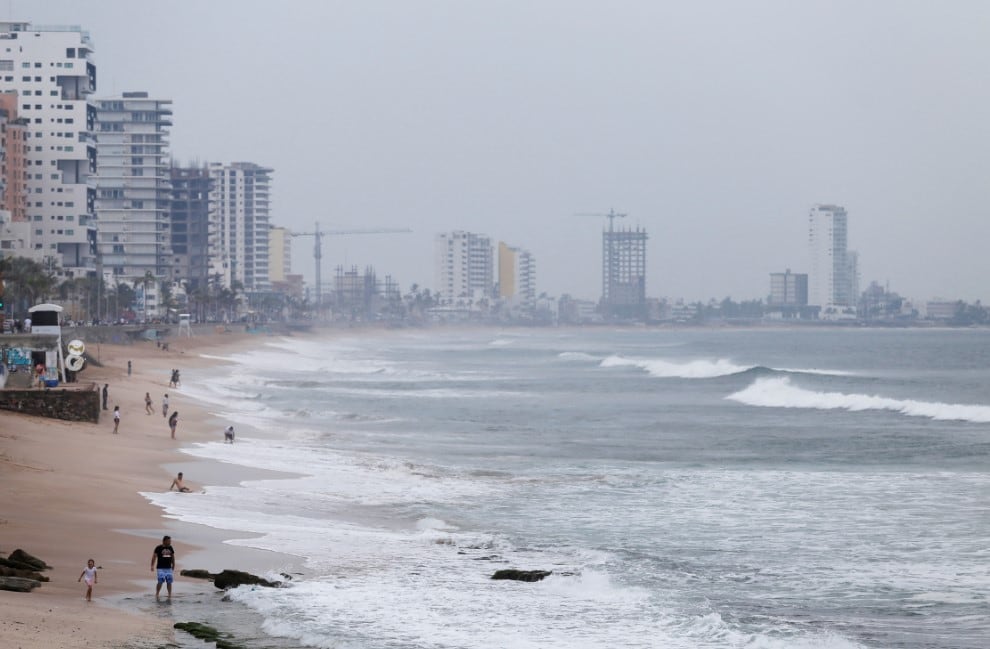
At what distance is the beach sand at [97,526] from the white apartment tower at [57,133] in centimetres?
10460

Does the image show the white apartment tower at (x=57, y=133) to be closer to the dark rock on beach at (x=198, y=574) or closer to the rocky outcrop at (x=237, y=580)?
the dark rock on beach at (x=198, y=574)

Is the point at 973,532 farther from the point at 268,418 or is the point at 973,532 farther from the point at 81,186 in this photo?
the point at 81,186

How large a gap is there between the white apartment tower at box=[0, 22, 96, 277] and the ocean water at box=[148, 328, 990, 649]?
91238 millimetres

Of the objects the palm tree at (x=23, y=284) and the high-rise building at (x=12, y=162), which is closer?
the palm tree at (x=23, y=284)

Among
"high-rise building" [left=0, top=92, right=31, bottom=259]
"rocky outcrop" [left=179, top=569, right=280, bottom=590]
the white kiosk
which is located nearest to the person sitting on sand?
"rocky outcrop" [left=179, top=569, right=280, bottom=590]

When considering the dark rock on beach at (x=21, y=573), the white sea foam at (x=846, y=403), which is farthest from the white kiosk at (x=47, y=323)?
the white sea foam at (x=846, y=403)

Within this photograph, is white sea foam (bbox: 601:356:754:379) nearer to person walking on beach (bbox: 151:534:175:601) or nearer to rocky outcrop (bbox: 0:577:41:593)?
person walking on beach (bbox: 151:534:175:601)

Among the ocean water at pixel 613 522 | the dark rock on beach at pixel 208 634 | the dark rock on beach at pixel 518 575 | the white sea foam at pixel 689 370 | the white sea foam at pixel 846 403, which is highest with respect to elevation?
the dark rock on beach at pixel 208 634

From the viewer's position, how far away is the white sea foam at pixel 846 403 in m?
58.0

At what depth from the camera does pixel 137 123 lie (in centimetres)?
19338

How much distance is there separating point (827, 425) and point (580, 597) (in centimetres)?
3525

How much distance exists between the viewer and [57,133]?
14575cm

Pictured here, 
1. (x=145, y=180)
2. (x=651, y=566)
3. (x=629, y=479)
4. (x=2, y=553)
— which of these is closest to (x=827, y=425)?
(x=629, y=479)

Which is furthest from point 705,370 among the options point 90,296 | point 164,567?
point 164,567
